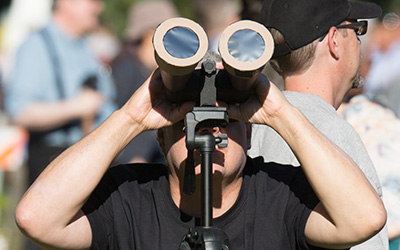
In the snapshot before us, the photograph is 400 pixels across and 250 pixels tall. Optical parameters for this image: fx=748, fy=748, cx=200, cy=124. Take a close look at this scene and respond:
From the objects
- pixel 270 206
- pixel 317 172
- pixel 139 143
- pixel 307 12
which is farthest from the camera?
pixel 139 143

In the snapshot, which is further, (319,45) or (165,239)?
(319,45)

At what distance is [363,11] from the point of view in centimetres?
366

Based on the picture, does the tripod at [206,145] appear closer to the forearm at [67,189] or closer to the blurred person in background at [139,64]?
the forearm at [67,189]

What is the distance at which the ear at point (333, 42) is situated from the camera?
11.6ft

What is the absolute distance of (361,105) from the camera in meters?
4.27

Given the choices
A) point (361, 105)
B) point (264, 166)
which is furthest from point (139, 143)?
point (264, 166)

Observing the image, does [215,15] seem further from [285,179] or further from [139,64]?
[285,179]

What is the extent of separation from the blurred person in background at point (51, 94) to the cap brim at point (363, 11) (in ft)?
9.32

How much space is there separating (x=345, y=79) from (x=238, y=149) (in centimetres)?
120

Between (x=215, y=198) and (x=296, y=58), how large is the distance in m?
1.13

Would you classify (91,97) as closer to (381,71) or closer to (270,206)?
(270,206)

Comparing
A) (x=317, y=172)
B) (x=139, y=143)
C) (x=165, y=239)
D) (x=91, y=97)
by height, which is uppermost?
(x=317, y=172)

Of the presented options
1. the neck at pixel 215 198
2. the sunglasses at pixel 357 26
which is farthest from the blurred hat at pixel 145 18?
the neck at pixel 215 198

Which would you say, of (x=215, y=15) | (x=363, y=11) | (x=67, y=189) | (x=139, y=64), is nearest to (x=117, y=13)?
(x=139, y=64)
